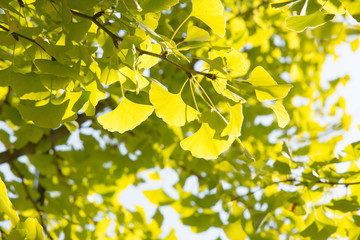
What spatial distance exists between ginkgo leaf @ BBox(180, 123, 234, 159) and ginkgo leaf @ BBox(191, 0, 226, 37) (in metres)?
0.16

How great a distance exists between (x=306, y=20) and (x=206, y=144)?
0.85ft

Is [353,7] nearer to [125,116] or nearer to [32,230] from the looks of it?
[125,116]

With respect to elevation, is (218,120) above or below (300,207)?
above

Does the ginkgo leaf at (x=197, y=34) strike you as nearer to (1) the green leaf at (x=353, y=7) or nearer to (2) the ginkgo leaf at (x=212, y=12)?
(2) the ginkgo leaf at (x=212, y=12)

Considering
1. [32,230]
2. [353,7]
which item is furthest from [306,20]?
[32,230]

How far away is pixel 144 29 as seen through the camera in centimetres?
50

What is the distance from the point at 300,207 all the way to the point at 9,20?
0.72 metres

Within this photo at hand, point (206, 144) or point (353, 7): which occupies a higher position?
point (353, 7)

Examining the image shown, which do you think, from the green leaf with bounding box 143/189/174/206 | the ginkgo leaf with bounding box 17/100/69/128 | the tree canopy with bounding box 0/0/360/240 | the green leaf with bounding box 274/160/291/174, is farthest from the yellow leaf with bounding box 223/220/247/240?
the ginkgo leaf with bounding box 17/100/69/128

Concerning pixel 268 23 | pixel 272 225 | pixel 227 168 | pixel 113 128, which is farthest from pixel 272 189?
pixel 113 128

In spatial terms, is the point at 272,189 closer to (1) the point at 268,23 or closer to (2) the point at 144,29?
(1) the point at 268,23

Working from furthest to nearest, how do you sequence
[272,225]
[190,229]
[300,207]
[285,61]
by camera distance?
1. [285,61]
2. [272,225]
3. [190,229]
4. [300,207]

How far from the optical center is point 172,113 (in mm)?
615

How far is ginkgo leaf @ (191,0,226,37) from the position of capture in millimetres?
592
